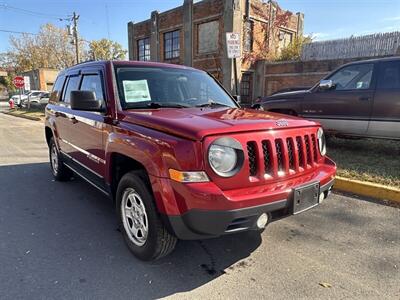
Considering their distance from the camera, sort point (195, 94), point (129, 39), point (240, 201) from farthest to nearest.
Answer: point (129, 39) < point (195, 94) < point (240, 201)

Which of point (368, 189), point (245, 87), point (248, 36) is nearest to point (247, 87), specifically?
point (245, 87)

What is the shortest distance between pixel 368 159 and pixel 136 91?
4.93 m

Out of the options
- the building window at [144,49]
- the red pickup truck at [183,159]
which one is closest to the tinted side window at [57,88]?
the red pickup truck at [183,159]

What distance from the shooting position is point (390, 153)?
21.9ft

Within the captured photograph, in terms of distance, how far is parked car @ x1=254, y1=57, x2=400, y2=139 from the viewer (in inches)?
232

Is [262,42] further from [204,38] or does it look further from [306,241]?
[306,241]

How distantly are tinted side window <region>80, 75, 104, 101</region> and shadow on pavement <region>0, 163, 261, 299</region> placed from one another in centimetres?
157

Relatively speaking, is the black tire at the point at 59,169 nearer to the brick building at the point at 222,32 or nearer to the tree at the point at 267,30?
the brick building at the point at 222,32

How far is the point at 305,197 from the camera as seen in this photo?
9.01ft

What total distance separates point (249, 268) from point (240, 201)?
903 millimetres

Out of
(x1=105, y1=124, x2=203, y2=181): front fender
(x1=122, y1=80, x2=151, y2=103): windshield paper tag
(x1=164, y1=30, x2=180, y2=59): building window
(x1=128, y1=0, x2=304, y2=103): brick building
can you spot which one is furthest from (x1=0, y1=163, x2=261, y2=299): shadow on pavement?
(x1=164, y1=30, x2=180, y2=59): building window

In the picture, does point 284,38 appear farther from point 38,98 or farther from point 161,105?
point 38,98

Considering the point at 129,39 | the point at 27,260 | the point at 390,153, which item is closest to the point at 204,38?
the point at 129,39

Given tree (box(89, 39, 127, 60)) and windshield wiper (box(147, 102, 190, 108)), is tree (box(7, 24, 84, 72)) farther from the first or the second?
windshield wiper (box(147, 102, 190, 108))
